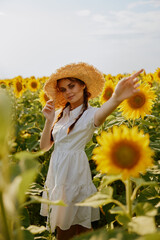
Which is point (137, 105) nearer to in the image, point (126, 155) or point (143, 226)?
point (126, 155)

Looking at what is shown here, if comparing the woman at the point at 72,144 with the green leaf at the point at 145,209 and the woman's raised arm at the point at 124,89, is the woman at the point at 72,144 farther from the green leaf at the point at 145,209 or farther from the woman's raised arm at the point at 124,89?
the green leaf at the point at 145,209

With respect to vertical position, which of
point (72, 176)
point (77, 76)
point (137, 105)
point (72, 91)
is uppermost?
point (77, 76)

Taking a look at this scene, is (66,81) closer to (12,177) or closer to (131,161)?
(131,161)

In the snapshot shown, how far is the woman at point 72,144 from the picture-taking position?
2.18m

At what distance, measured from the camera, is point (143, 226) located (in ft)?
2.50

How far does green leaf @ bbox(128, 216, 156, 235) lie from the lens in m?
0.74

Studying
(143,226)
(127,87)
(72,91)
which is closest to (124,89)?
(127,87)

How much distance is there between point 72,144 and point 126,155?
53.6 inches

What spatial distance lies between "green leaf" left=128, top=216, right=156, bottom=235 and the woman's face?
1.70 metres

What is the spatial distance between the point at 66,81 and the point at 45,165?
4.79 feet

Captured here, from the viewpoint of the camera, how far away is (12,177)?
0.68 meters

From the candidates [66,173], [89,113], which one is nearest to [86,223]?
[66,173]

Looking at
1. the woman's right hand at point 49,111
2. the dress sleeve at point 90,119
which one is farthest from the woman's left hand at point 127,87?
the woman's right hand at point 49,111

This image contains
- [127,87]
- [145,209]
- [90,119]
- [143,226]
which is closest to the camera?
[143,226]
